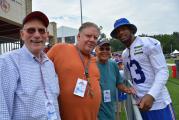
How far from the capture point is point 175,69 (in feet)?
78.5

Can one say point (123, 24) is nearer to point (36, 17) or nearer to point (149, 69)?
point (149, 69)

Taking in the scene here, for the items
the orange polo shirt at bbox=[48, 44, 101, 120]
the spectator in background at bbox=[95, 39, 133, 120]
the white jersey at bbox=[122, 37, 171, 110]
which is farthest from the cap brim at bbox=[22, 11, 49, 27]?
the spectator in background at bbox=[95, 39, 133, 120]

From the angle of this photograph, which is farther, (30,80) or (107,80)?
(107,80)

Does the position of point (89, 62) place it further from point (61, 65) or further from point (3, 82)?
point (3, 82)

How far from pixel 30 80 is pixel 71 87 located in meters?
0.79

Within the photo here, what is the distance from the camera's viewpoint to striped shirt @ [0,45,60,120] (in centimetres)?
298

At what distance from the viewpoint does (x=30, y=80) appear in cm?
316

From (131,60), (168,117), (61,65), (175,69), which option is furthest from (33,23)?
(175,69)

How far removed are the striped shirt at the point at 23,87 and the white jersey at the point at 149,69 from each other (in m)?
1.49

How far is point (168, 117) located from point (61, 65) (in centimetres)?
152

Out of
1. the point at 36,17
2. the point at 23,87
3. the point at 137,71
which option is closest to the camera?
the point at 23,87

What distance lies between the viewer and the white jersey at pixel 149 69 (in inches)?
169

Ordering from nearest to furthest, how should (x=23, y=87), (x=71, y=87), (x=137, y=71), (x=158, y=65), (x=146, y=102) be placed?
(x=23, y=87), (x=71, y=87), (x=146, y=102), (x=158, y=65), (x=137, y=71)

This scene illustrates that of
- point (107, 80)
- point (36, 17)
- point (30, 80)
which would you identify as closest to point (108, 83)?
point (107, 80)
